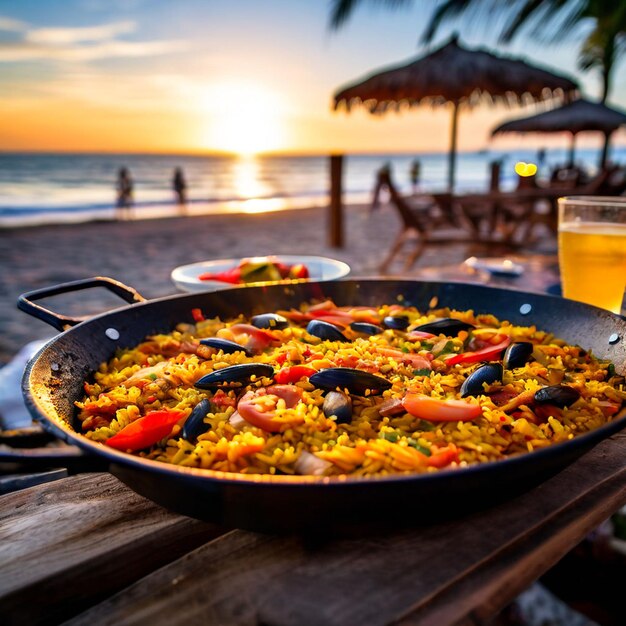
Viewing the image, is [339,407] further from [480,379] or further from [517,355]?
[517,355]

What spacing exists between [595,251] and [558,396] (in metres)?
1.01

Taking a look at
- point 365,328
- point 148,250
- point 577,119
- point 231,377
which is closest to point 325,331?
point 365,328

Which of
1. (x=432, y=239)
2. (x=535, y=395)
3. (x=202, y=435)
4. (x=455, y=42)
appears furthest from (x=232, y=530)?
(x=455, y=42)

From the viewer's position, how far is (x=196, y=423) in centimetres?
106

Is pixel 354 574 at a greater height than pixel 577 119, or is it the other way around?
pixel 577 119

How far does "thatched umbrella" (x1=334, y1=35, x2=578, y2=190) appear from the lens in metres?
9.52

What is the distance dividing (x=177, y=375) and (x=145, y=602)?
0.54 m

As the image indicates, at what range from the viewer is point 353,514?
2.54 ft

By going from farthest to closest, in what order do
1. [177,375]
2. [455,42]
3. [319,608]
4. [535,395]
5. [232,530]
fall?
[455,42] → [177,375] → [535,395] → [232,530] → [319,608]

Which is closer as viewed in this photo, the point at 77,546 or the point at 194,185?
the point at 77,546

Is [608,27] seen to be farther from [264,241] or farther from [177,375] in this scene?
[177,375]

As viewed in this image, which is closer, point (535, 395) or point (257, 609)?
point (257, 609)

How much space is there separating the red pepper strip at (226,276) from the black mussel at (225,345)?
0.71 m

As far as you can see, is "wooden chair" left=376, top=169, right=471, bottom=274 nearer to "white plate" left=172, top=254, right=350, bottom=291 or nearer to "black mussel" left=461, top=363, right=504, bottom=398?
"white plate" left=172, top=254, right=350, bottom=291
